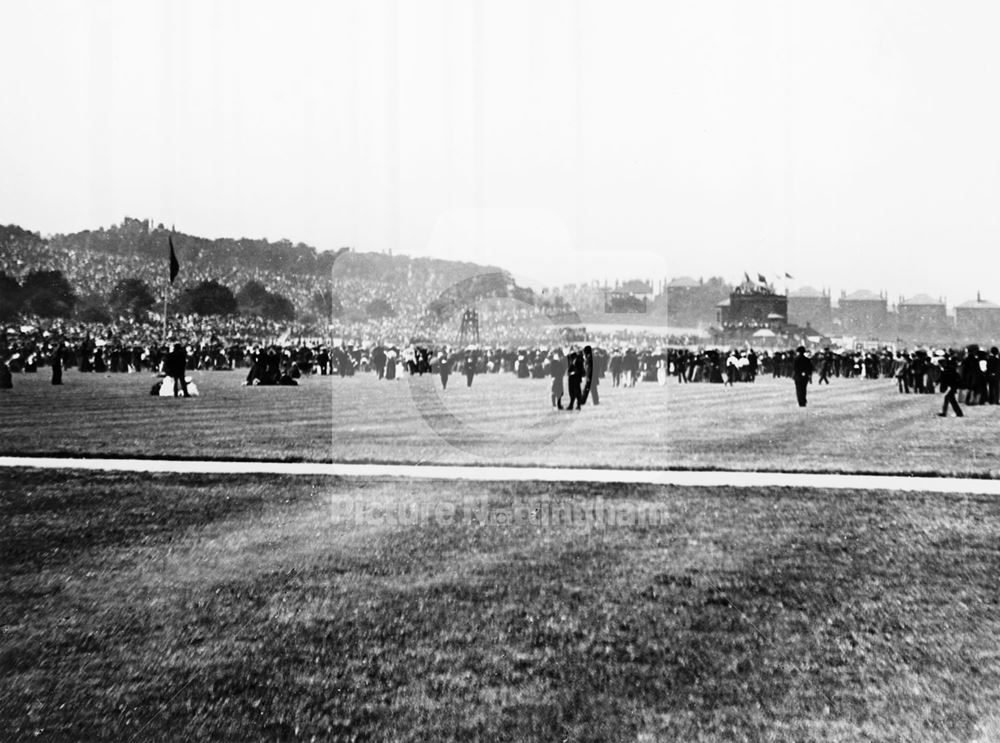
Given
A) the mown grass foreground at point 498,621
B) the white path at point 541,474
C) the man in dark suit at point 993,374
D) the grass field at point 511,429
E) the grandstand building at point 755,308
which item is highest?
the grandstand building at point 755,308

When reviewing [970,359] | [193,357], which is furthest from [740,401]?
[193,357]

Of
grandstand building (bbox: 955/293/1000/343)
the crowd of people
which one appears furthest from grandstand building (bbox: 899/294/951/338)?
the crowd of people

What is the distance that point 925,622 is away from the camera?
531 cm

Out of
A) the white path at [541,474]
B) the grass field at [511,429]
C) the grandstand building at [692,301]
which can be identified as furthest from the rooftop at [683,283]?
the white path at [541,474]

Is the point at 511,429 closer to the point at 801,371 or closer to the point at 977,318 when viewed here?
the point at 801,371

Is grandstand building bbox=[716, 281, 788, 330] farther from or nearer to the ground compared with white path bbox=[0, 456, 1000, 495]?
farther from the ground

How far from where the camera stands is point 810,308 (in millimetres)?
118250

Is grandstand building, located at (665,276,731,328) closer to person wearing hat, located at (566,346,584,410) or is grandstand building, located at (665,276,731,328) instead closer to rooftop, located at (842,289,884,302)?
rooftop, located at (842,289,884,302)

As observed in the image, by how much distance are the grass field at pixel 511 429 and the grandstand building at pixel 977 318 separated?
104 metres

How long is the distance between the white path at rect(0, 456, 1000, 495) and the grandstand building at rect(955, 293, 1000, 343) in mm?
121140

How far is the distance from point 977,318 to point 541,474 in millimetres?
125627

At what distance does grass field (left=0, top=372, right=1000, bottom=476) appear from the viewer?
12672mm

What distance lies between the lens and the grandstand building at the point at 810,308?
4584 inches

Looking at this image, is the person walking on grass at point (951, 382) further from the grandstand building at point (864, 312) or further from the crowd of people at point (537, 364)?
the grandstand building at point (864, 312)
